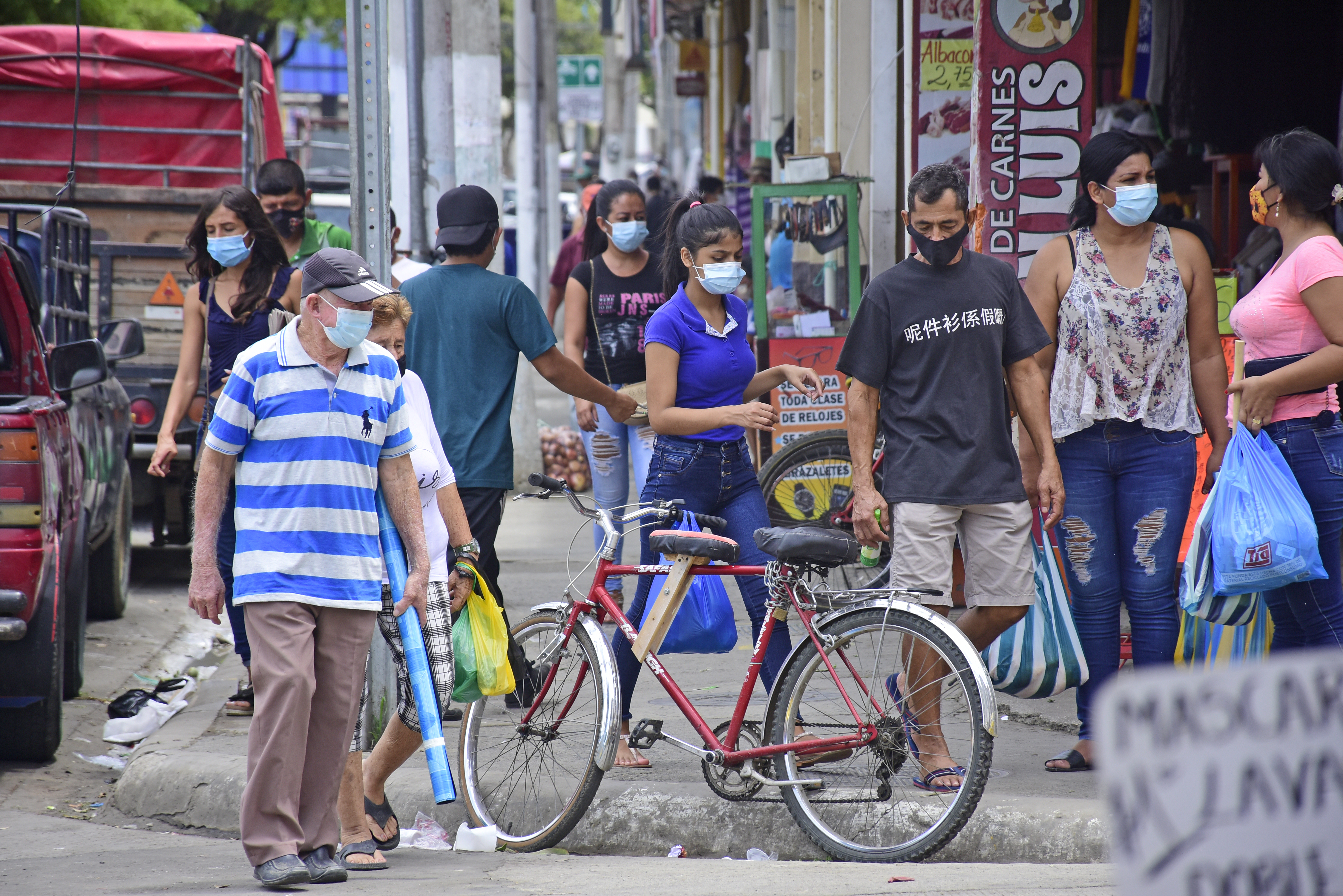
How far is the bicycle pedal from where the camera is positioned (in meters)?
4.57

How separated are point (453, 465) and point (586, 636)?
2.96 ft

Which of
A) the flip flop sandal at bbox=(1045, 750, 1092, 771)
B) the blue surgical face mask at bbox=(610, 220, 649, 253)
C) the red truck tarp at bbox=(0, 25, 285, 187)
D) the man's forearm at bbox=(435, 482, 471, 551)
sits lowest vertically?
the flip flop sandal at bbox=(1045, 750, 1092, 771)

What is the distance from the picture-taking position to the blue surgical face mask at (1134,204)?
4.56 meters

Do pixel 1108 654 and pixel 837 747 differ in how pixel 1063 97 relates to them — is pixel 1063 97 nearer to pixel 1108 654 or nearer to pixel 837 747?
pixel 1108 654

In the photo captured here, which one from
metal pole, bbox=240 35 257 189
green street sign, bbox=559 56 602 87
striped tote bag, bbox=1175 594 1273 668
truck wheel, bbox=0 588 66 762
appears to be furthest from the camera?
green street sign, bbox=559 56 602 87

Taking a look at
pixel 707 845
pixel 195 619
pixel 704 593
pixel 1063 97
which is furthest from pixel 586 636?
pixel 195 619

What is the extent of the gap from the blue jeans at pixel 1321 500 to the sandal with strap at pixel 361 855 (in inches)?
117

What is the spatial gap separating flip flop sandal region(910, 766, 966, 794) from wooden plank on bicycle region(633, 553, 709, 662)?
87 centimetres

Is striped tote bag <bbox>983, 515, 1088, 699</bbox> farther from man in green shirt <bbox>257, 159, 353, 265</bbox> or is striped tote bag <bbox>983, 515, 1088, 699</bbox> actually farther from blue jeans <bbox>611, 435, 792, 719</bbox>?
man in green shirt <bbox>257, 159, 353, 265</bbox>

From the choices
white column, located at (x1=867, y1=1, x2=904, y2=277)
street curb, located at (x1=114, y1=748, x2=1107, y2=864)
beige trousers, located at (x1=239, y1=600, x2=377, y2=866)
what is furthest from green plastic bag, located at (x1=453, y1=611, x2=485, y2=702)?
white column, located at (x1=867, y1=1, x2=904, y2=277)

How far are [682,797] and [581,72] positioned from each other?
24.1m

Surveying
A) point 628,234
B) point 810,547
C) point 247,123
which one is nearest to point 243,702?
point 628,234

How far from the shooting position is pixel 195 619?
8.62 m

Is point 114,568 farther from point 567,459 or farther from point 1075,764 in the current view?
point 1075,764
